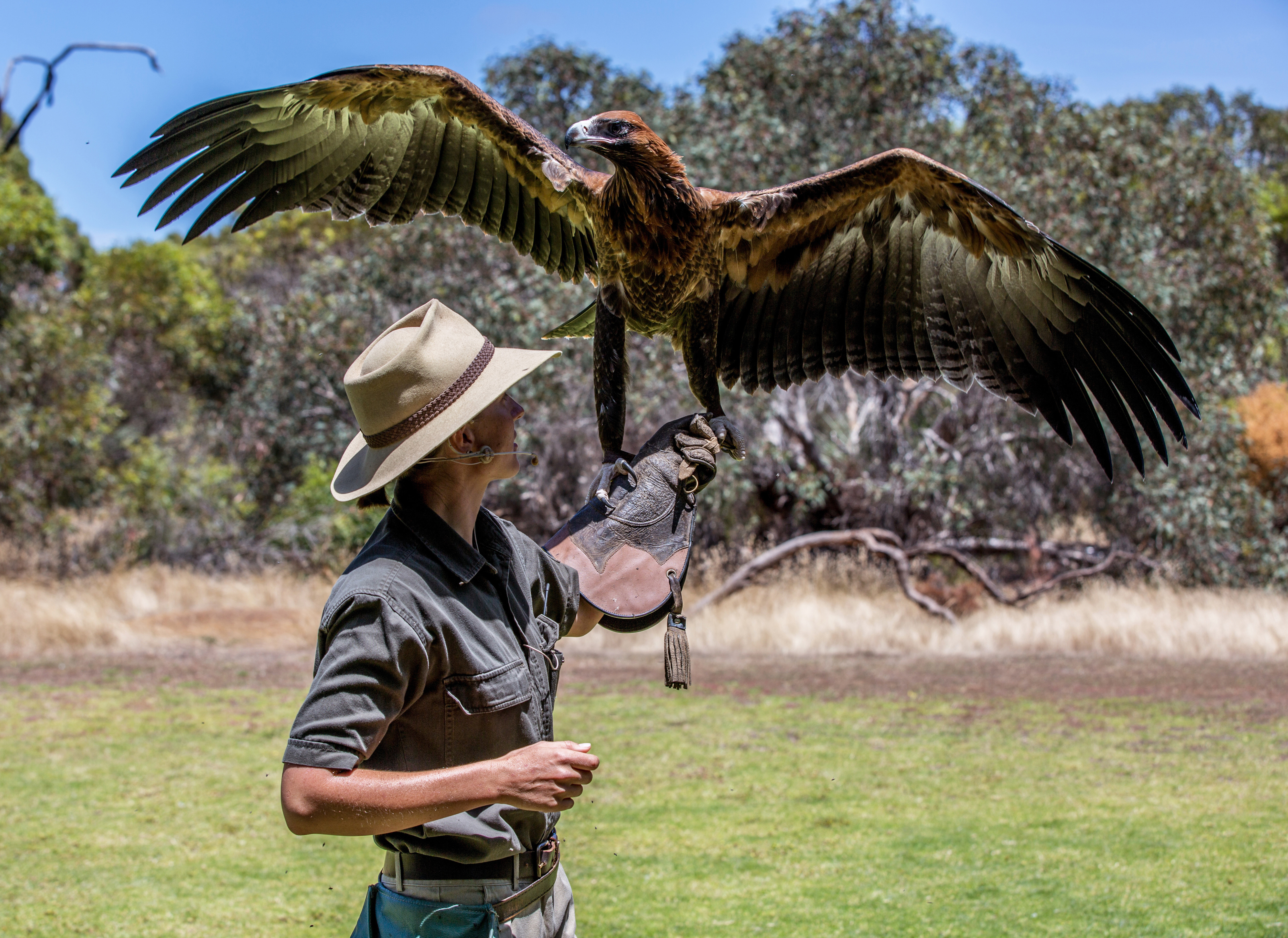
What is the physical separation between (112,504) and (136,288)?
5.29 m

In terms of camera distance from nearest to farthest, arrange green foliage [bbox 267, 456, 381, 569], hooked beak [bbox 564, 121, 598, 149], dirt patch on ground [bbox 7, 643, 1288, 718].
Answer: hooked beak [bbox 564, 121, 598, 149] < dirt patch on ground [bbox 7, 643, 1288, 718] < green foliage [bbox 267, 456, 381, 569]

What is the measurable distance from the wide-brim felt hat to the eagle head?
1.55 m

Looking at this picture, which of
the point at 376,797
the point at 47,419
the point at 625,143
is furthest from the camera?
the point at 47,419

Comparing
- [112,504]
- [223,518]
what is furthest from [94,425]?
Result: [223,518]

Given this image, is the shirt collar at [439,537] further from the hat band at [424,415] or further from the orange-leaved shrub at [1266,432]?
the orange-leaved shrub at [1266,432]

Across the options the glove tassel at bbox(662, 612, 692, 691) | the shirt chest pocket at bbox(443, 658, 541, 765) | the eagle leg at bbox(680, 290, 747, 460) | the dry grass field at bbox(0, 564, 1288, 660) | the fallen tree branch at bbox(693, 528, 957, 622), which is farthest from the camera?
the fallen tree branch at bbox(693, 528, 957, 622)

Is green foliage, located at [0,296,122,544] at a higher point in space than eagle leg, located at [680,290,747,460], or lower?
higher

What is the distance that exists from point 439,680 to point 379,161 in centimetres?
265

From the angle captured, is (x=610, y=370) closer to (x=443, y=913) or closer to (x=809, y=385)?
(x=443, y=913)

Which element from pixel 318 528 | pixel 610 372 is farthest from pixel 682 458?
pixel 318 528

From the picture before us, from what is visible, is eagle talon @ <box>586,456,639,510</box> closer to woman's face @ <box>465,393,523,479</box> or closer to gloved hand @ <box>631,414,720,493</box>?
gloved hand @ <box>631,414,720,493</box>

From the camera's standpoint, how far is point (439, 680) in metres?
2.13

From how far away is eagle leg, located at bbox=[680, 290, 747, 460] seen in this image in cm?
391

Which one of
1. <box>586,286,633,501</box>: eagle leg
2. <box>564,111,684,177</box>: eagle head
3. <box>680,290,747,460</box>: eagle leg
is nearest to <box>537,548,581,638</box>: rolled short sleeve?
<box>586,286,633,501</box>: eagle leg
